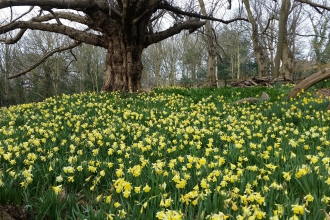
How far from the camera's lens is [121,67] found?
10359 millimetres

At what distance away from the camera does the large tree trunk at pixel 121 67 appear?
1028 centimetres

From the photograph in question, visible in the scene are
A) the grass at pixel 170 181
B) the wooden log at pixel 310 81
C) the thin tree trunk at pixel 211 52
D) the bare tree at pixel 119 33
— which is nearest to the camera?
the grass at pixel 170 181

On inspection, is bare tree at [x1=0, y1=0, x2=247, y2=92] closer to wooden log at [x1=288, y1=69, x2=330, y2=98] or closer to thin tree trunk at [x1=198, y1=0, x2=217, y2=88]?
thin tree trunk at [x1=198, y1=0, x2=217, y2=88]

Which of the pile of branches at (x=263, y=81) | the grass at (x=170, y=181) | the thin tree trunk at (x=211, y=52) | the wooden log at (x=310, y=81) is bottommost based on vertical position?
the grass at (x=170, y=181)

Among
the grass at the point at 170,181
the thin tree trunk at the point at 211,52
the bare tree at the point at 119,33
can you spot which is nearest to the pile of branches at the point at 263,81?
the thin tree trunk at the point at 211,52

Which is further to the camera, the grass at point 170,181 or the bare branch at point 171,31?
the bare branch at point 171,31

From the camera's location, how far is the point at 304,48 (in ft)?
114

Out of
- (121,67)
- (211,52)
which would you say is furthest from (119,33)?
(211,52)

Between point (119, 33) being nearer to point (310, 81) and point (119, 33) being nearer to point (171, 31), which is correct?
point (171, 31)

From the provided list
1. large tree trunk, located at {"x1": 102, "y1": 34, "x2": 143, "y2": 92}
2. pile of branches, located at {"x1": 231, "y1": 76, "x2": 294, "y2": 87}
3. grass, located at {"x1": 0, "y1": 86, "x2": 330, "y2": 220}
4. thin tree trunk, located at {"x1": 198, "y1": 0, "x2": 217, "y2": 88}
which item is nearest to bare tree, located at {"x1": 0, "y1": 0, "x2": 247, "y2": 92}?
large tree trunk, located at {"x1": 102, "y1": 34, "x2": 143, "y2": 92}

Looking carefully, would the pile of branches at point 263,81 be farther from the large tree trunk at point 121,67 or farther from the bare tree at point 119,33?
the large tree trunk at point 121,67

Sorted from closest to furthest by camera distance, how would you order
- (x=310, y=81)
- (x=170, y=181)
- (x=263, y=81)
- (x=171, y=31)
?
(x=170, y=181) → (x=310, y=81) → (x=171, y=31) → (x=263, y=81)

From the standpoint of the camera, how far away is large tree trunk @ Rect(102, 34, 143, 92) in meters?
Result: 10.3

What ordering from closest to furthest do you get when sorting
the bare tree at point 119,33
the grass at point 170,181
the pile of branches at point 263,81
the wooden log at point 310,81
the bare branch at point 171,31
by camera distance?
the grass at point 170,181 < the wooden log at point 310,81 < the bare tree at point 119,33 < the bare branch at point 171,31 < the pile of branches at point 263,81
